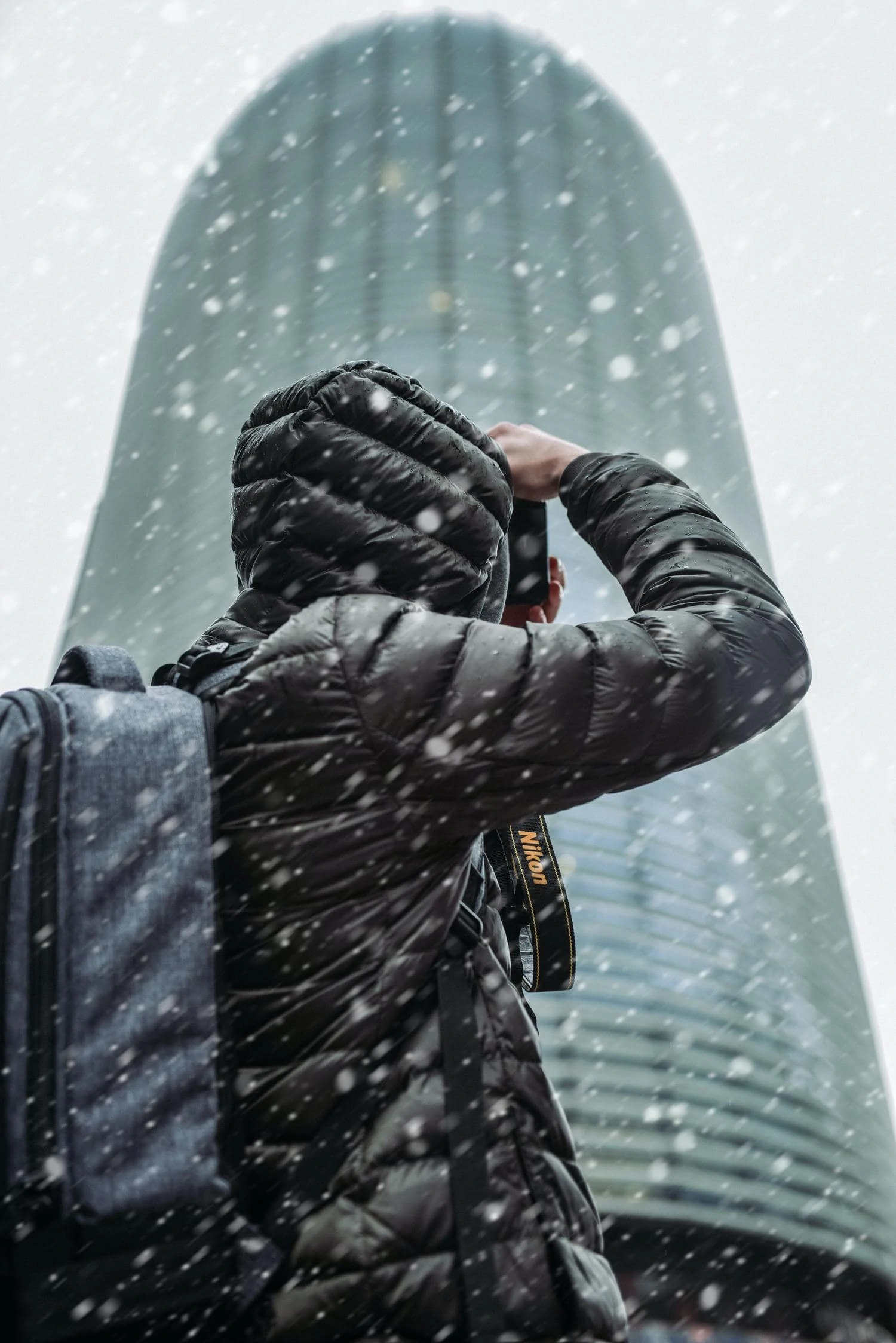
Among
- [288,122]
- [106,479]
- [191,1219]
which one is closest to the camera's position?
[191,1219]

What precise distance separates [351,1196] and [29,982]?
0.27m

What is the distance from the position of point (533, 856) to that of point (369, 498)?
1.32 ft

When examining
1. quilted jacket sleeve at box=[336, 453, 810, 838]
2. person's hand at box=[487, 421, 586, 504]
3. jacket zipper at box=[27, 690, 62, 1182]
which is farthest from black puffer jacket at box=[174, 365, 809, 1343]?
person's hand at box=[487, 421, 586, 504]

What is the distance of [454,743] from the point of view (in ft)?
2.59

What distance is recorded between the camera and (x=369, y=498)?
0.93 m

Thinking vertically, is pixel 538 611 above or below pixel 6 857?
above

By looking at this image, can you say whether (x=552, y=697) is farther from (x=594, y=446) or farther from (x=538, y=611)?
(x=594, y=446)

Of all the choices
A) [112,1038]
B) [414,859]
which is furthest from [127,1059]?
[414,859]

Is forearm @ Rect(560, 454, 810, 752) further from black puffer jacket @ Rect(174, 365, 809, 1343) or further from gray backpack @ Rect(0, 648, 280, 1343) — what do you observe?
gray backpack @ Rect(0, 648, 280, 1343)

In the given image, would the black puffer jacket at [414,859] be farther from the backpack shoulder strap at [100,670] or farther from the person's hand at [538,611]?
the person's hand at [538,611]

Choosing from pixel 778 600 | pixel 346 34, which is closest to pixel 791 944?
pixel 778 600

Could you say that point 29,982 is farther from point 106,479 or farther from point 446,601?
point 106,479

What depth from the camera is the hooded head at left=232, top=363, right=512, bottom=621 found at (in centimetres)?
93

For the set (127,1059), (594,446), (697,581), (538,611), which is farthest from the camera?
(594,446)
